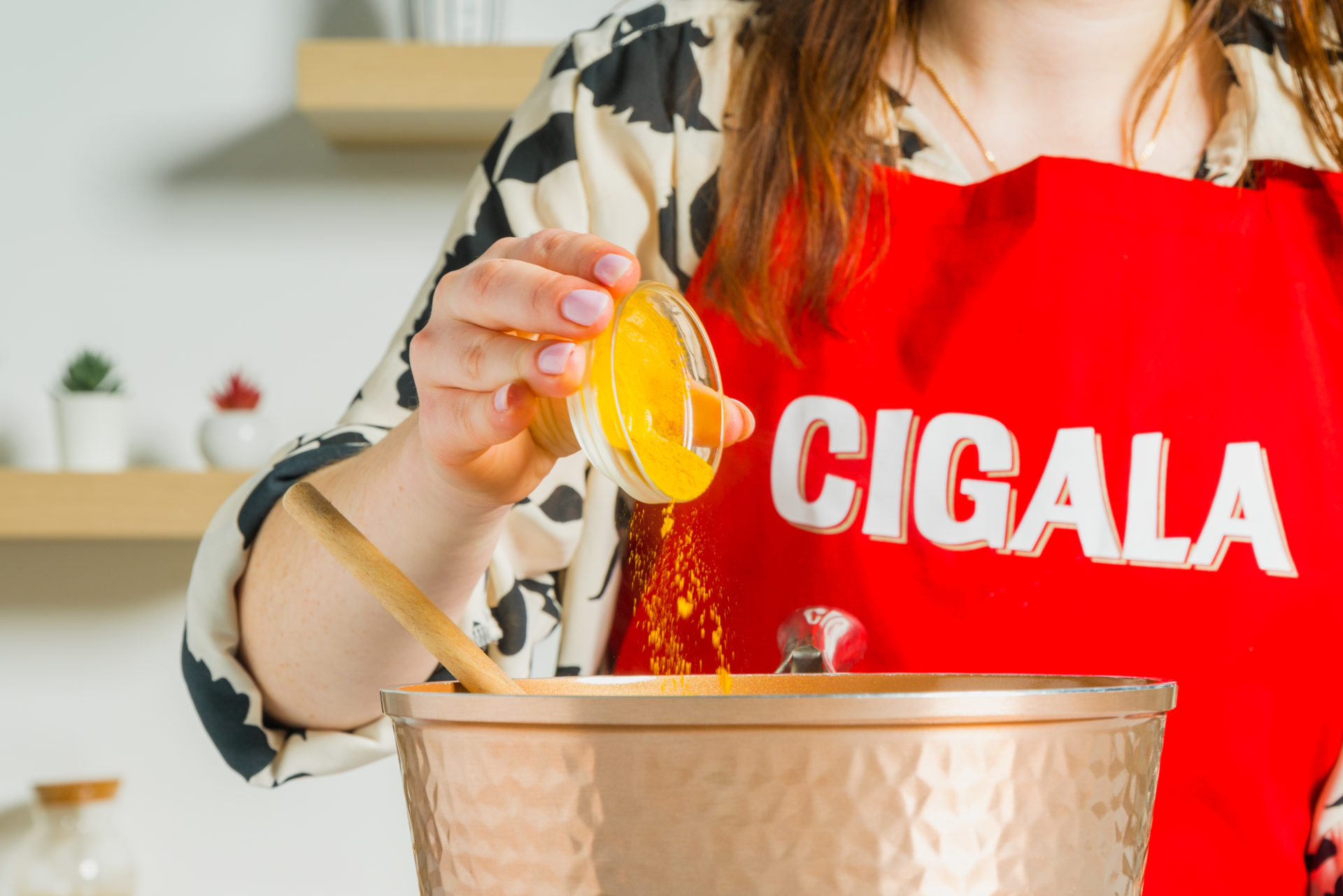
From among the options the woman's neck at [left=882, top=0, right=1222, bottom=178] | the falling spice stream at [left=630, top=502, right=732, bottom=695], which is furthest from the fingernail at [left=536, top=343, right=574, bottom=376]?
the woman's neck at [left=882, top=0, right=1222, bottom=178]

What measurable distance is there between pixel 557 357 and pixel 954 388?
1.17 ft

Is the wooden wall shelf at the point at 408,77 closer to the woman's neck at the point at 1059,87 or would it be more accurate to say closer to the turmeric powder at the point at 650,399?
the woman's neck at the point at 1059,87

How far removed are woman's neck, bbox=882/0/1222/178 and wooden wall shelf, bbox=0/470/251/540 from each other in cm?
87

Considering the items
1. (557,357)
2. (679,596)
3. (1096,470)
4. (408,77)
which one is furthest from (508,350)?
(408,77)

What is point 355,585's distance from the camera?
0.53 metres

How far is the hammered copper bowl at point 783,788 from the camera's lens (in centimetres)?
26

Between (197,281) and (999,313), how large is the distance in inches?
45.4

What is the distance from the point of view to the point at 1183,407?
0.63m

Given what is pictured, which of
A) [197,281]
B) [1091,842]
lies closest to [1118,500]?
[1091,842]

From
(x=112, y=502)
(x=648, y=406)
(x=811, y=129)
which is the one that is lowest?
(x=112, y=502)

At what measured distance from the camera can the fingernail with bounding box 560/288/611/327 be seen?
1.11ft

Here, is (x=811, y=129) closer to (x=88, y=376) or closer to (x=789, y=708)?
(x=789, y=708)

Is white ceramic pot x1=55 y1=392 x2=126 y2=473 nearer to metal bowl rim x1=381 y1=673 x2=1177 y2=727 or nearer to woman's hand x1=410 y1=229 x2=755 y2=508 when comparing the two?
woman's hand x1=410 y1=229 x2=755 y2=508

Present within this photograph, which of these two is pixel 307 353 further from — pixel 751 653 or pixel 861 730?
pixel 861 730
